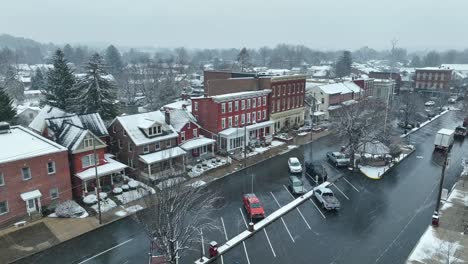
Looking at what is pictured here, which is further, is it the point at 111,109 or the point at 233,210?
the point at 111,109

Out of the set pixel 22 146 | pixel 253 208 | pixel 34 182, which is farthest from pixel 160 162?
pixel 253 208

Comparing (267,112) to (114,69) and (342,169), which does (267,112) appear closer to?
(342,169)

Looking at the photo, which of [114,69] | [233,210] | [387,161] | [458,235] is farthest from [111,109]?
[114,69]

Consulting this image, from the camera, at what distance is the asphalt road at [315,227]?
77.6 feet

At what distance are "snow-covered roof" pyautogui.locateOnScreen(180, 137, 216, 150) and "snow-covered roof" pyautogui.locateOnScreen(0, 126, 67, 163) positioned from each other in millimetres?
14603

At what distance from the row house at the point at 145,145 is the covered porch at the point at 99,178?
3101 millimetres

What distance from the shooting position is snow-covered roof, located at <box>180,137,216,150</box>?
4166 cm

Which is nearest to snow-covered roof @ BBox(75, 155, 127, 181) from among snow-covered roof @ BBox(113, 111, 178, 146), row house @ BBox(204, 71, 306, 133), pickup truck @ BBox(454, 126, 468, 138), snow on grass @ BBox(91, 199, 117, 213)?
snow on grass @ BBox(91, 199, 117, 213)

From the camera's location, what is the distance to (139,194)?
33094mm

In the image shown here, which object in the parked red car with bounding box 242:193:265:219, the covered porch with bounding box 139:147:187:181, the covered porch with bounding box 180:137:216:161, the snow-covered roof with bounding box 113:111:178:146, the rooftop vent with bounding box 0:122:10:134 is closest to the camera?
the parked red car with bounding box 242:193:265:219

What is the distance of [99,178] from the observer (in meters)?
33.9

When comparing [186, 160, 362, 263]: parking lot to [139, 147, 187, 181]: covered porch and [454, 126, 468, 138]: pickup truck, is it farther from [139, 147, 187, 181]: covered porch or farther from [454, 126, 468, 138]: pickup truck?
[454, 126, 468, 138]: pickup truck

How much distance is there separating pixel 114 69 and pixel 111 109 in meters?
104

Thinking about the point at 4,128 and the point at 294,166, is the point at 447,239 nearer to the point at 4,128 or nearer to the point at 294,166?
the point at 294,166
